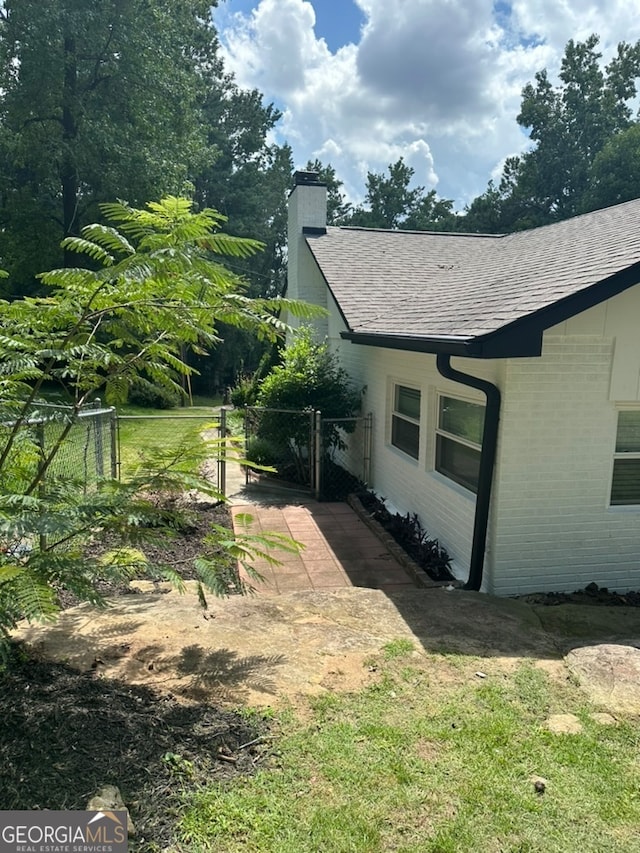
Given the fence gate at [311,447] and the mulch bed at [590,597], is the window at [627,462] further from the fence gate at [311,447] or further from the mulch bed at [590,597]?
the fence gate at [311,447]

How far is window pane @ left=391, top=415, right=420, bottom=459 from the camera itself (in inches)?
335

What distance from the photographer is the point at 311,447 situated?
10.3 m

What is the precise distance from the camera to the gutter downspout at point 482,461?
18.3ft

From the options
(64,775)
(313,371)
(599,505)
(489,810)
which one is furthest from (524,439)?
(313,371)

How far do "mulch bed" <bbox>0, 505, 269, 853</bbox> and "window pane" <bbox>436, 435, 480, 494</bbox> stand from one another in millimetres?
3979

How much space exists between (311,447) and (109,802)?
7840 mm

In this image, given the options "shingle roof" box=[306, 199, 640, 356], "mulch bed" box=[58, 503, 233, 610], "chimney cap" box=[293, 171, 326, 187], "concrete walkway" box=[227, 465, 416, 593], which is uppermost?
"chimney cap" box=[293, 171, 326, 187]

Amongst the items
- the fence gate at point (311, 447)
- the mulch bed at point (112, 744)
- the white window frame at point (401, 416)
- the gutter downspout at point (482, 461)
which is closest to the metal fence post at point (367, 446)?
the fence gate at point (311, 447)

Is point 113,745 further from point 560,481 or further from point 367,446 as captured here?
point 367,446

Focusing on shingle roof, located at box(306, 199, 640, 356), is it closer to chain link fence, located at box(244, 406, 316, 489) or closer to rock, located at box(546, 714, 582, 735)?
chain link fence, located at box(244, 406, 316, 489)

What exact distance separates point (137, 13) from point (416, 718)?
26.5m

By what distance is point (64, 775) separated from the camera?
9.06 feet

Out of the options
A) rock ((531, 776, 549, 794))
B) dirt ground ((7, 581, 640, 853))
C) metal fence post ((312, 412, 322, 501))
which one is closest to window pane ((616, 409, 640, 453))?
dirt ground ((7, 581, 640, 853))

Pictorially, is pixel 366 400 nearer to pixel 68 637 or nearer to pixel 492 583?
pixel 492 583
